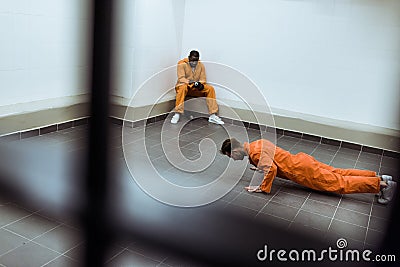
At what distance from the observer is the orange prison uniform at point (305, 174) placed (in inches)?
105

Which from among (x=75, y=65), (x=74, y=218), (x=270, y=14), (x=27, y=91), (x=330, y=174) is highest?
(x=270, y=14)

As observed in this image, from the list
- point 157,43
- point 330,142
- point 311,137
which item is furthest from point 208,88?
point 330,142

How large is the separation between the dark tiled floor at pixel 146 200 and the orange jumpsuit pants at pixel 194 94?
0.60ft

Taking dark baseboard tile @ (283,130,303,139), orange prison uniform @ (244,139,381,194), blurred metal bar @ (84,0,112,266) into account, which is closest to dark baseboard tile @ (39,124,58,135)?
orange prison uniform @ (244,139,381,194)

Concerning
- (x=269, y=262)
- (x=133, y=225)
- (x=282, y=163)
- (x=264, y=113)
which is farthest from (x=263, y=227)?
(x=264, y=113)

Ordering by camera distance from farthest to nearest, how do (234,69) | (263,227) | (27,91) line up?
(234,69), (27,91), (263,227)

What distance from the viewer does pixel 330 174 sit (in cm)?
272

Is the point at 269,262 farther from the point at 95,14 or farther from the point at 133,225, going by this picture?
the point at 95,14

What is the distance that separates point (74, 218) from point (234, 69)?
4202 millimetres

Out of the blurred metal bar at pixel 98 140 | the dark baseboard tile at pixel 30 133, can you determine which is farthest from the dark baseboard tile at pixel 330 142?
the blurred metal bar at pixel 98 140

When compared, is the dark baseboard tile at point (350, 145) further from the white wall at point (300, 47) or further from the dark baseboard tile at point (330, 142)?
the white wall at point (300, 47)

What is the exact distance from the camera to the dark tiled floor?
0.63 m

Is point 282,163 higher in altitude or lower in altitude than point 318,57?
lower

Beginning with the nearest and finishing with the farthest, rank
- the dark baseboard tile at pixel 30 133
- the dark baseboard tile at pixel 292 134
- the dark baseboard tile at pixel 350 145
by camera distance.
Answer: the dark baseboard tile at pixel 30 133 < the dark baseboard tile at pixel 350 145 < the dark baseboard tile at pixel 292 134
